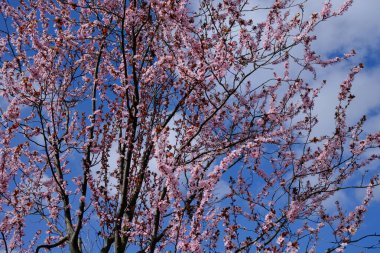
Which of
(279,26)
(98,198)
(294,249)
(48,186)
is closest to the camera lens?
(294,249)

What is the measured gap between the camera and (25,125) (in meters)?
7.99

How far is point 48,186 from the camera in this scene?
28.8 ft

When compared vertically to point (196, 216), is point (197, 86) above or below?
above

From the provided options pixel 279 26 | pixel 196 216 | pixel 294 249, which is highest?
pixel 279 26

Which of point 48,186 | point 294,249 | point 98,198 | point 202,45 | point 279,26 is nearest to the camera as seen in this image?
point 294,249

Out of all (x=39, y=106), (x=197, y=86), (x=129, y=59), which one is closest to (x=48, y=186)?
(x=39, y=106)

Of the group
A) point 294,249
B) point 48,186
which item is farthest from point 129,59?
point 294,249

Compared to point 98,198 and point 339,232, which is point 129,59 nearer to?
point 98,198

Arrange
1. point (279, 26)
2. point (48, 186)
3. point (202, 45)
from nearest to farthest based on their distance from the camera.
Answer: point (202, 45) → point (279, 26) → point (48, 186)

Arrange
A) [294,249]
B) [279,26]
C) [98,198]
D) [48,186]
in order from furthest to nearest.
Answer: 1. [48,186]
2. [98,198]
3. [279,26]
4. [294,249]

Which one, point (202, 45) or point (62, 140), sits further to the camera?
point (62, 140)

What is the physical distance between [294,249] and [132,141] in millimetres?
3421

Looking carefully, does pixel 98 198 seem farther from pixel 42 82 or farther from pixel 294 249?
pixel 294 249

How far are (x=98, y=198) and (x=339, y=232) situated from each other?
4532mm
